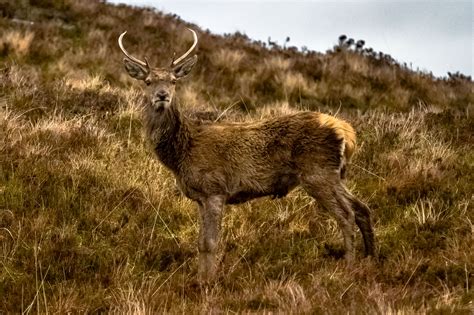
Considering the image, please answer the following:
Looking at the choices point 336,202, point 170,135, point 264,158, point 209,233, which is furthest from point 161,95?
point 336,202

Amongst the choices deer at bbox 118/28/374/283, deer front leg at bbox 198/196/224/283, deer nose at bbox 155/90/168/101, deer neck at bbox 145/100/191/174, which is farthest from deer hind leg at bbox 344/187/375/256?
deer nose at bbox 155/90/168/101

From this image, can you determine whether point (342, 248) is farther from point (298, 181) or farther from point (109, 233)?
point (109, 233)

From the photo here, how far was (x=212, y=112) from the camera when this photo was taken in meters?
11.4

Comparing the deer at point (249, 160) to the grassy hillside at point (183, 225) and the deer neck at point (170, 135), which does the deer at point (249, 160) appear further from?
the grassy hillside at point (183, 225)

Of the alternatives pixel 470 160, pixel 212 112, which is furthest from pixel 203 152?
pixel 212 112

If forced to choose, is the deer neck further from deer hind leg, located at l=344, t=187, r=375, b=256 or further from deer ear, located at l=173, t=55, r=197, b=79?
deer hind leg, located at l=344, t=187, r=375, b=256

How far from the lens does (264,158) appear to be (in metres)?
6.52

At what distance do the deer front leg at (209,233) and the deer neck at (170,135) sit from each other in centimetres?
51

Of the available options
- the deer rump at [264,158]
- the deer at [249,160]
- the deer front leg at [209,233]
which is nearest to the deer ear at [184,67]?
the deer at [249,160]

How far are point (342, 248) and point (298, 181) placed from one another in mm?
864

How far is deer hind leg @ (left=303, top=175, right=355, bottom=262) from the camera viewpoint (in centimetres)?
630

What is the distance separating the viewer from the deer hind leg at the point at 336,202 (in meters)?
6.30

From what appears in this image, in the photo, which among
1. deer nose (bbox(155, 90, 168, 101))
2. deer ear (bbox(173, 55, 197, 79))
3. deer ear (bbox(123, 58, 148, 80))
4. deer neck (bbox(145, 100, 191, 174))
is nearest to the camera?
deer nose (bbox(155, 90, 168, 101))

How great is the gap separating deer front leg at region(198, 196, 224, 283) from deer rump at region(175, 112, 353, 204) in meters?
0.11
